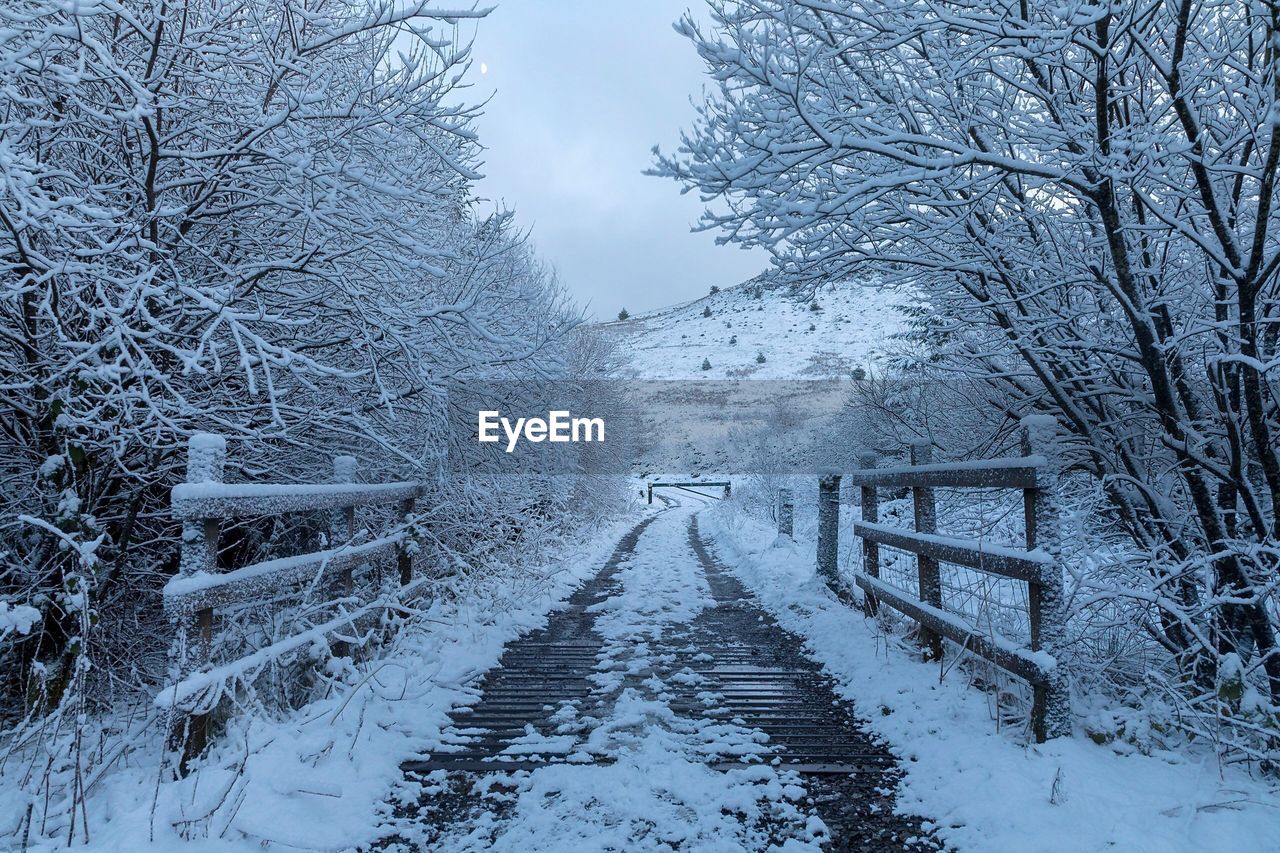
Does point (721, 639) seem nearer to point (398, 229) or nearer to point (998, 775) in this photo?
point (998, 775)

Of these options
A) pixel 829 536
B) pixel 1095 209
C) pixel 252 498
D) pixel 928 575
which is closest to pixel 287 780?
pixel 252 498

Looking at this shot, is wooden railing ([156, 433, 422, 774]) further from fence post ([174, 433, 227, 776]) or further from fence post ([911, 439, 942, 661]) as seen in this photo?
fence post ([911, 439, 942, 661])

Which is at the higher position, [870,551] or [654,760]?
[870,551]

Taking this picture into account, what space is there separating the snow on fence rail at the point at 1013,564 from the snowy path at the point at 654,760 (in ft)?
2.97

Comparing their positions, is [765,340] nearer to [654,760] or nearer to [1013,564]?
[1013,564]

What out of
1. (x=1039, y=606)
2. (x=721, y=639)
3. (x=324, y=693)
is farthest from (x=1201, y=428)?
(x=324, y=693)

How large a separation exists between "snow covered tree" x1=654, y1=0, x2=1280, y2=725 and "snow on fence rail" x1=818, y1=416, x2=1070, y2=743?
43 centimetres

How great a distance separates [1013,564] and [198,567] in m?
4.50

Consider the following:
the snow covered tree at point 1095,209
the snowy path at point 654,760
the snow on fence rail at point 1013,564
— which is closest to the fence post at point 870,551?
the snow on fence rail at point 1013,564

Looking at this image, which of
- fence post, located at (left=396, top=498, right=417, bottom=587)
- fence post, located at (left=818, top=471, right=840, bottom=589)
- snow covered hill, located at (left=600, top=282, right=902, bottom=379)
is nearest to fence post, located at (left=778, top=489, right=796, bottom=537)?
fence post, located at (left=818, top=471, right=840, bottom=589)

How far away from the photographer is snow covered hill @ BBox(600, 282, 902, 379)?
79.2 meters

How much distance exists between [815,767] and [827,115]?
11.5 feet

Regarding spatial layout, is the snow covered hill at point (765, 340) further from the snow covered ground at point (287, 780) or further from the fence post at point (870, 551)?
the snow covered ground at point (287, 780)

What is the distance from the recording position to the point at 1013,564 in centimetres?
417
